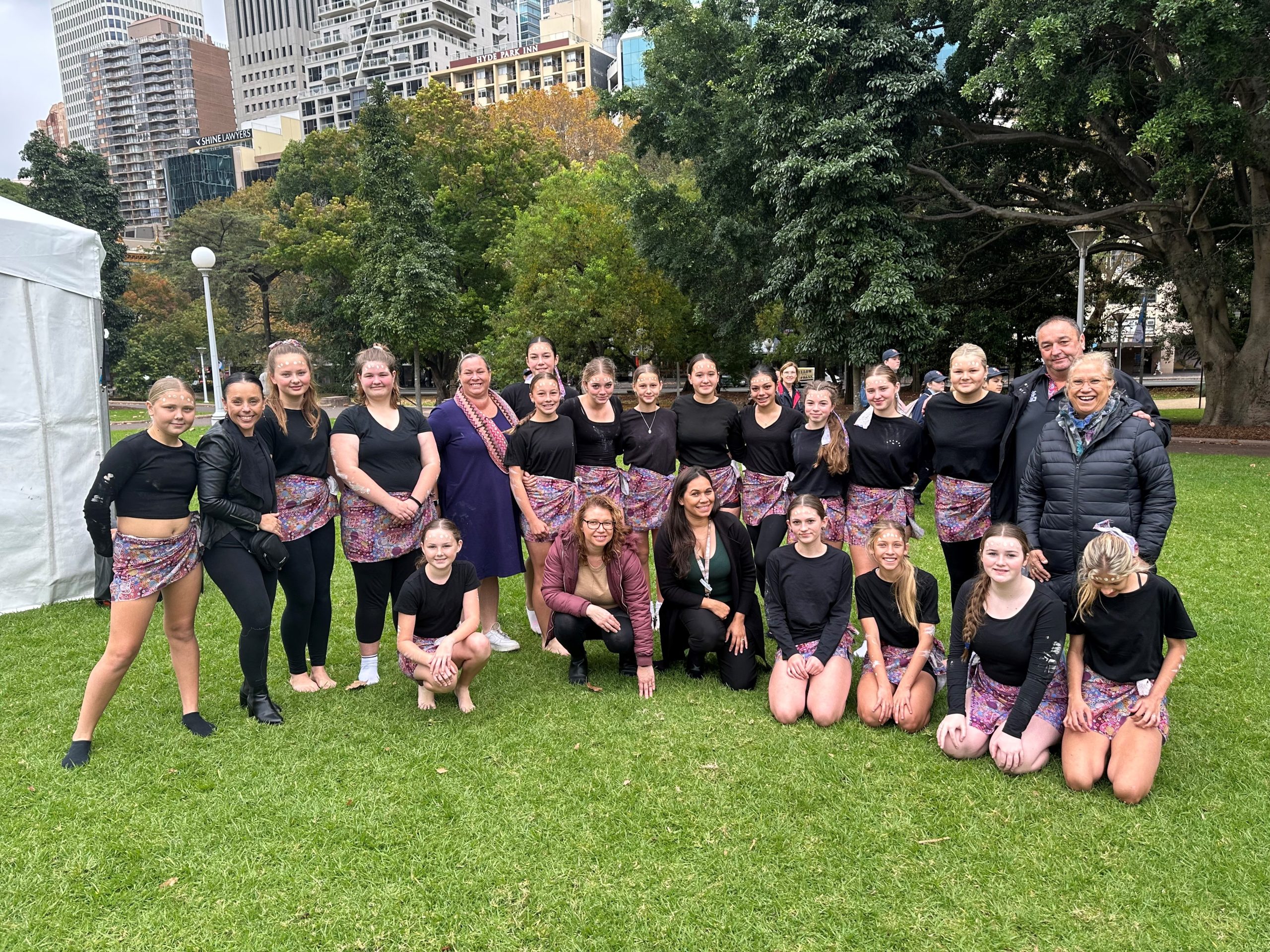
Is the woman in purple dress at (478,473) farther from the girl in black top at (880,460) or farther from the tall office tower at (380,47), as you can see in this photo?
the tall office tower at (380,47)

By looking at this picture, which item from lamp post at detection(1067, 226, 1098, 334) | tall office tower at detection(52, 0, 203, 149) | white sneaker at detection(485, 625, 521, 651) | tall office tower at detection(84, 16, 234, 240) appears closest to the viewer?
white sneaker at detection(485, 625, 521, 651)

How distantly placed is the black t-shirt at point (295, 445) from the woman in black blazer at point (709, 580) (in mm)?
1978

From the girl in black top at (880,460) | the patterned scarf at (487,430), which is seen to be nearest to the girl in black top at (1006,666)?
the girl in black top at (880,460)

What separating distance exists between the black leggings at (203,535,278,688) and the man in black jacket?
394cm

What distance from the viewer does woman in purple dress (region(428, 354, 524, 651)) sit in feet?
16.3

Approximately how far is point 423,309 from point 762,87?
1515cm

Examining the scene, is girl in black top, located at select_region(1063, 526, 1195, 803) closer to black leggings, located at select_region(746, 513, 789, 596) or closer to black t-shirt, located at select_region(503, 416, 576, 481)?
black leggings, located at select_region(746, 513, 789, 596)

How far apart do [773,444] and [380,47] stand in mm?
117831

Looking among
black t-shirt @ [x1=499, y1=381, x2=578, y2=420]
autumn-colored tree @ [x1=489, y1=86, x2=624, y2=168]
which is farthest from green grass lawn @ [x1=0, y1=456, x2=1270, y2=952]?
autumn-colored tree @ [x1=489, y1=86, x2=624, y2=168]

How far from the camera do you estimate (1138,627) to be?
330cm

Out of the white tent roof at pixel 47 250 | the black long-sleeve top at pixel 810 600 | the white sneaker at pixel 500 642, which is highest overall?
the white tent roof at pixel 47 250

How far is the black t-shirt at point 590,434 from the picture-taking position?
5109 mm

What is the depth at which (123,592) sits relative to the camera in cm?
370

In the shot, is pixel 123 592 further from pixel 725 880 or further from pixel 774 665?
pixel 774 665
